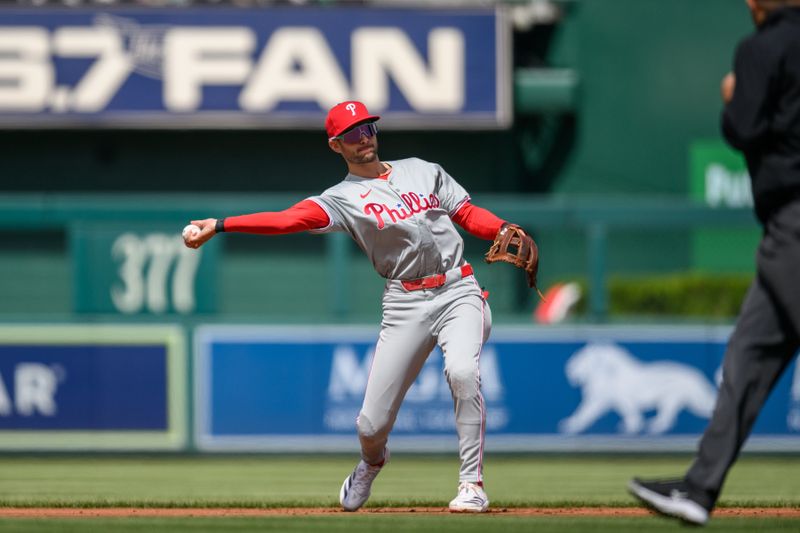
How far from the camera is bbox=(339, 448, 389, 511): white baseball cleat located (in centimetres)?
637

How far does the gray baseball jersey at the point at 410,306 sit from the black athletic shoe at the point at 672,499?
1.10m

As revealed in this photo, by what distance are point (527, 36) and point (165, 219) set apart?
6140 mm

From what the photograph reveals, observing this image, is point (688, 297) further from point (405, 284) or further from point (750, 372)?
point (750, 372)

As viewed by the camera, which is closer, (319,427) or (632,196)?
(319,427)

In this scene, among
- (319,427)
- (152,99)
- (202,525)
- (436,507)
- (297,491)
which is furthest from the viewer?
(152,99)

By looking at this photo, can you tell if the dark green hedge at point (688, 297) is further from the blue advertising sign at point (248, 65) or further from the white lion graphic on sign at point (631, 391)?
the blue advertising sign at point (248, 65)

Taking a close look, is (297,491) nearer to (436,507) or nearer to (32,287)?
(436,507)

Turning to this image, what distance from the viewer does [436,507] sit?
671cm

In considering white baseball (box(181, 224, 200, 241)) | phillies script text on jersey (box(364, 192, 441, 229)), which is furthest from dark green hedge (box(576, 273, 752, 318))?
white baseball (box(181, 224, 200, 241))

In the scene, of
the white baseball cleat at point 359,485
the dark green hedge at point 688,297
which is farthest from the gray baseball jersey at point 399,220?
the dark green hedge at point 688,297

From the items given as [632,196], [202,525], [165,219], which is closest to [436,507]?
[202,525]

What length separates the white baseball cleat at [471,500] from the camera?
20.1 feet

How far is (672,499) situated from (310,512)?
196 centimetres

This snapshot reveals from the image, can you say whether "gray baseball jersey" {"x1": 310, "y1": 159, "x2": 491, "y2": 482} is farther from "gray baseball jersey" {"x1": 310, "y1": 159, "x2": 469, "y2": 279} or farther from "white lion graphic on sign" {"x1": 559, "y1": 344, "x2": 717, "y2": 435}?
"white lion graphic on sign" {"x1": 559, "y1": 344, "x2": 717, "y2": 435}
